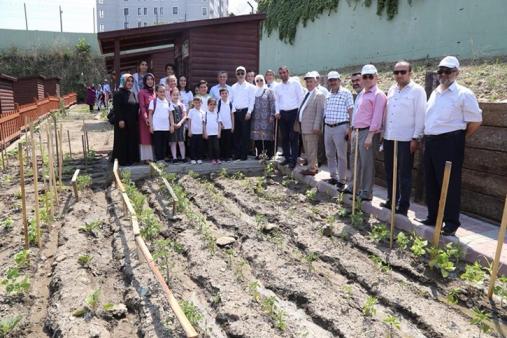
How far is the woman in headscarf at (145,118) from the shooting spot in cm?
759

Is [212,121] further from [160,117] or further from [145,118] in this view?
[145,118]

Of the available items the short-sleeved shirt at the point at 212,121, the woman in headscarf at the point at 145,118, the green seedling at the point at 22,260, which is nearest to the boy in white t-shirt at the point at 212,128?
the short-sleeved shirt at the point at 212,121

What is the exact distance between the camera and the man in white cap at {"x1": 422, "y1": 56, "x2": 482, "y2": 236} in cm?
428

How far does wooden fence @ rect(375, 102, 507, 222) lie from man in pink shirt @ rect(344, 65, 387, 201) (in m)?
1.09

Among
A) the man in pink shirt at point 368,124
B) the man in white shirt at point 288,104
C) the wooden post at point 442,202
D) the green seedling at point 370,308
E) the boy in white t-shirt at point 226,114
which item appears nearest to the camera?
the green seedling at point 370,308

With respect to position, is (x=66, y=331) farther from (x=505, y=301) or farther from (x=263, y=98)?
(x=263, y=98)

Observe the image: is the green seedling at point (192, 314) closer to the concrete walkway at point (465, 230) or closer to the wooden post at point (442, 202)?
the wooden post at point (442, 202)

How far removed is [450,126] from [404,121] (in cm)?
63

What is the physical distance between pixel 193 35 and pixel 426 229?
26.1 feet

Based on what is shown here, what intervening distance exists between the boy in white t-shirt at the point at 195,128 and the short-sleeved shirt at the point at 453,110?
14.4 ft

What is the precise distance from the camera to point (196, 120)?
7840 mm

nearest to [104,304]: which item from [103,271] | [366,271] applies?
[103,271]

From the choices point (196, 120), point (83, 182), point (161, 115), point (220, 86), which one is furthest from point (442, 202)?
point (83, 182)

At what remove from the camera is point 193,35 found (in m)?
10.7
